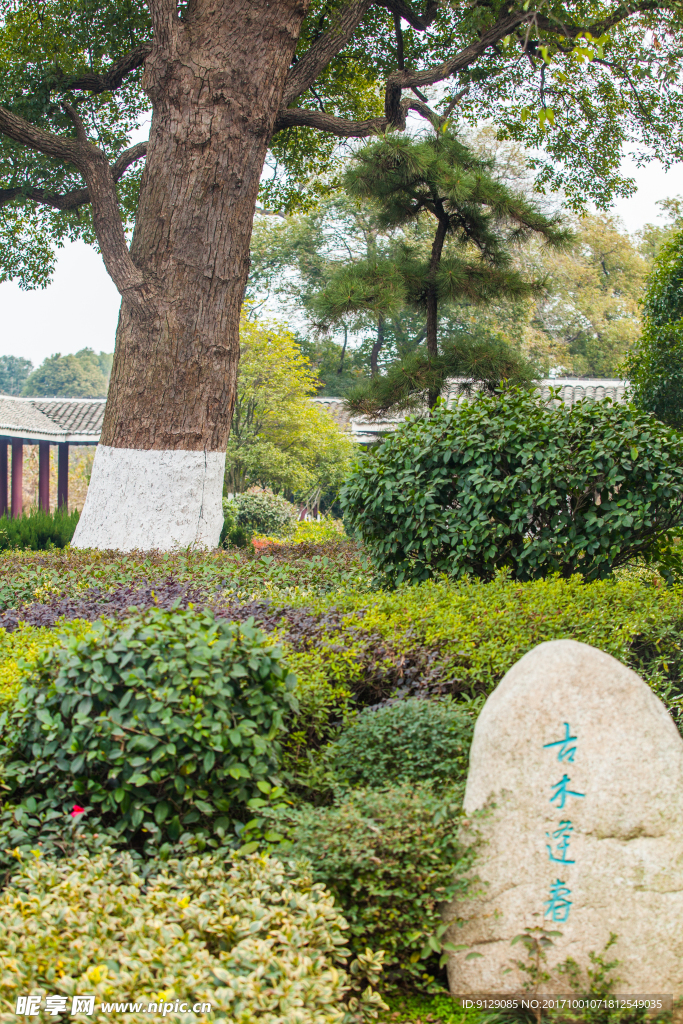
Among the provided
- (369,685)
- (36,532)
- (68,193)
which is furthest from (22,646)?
(68,193)

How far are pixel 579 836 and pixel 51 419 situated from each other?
20996mm

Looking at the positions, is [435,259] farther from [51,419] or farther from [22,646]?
[51,419]

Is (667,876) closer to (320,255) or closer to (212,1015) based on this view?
(212,1015)

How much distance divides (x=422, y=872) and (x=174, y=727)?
3.23ft

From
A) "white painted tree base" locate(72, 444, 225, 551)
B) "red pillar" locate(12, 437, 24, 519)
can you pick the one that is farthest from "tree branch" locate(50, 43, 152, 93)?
"red pillar" locate(12, 437, 24, 519)

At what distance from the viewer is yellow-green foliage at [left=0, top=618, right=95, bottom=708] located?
3.26m

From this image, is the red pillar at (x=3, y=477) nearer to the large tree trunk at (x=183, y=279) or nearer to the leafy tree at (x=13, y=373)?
the large tree trunk at (x=183, y=279)

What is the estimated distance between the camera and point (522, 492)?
18.6 ft

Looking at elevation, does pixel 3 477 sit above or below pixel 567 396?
below

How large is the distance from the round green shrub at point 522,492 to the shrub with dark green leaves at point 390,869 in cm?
309

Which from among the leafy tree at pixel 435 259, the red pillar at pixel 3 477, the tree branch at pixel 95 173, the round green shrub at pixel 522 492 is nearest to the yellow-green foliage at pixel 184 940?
the round green shrub at pixel 522 492

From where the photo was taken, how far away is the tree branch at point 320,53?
347 inches

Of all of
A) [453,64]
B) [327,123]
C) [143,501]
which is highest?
[453,64]

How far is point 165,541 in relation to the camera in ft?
24.9
